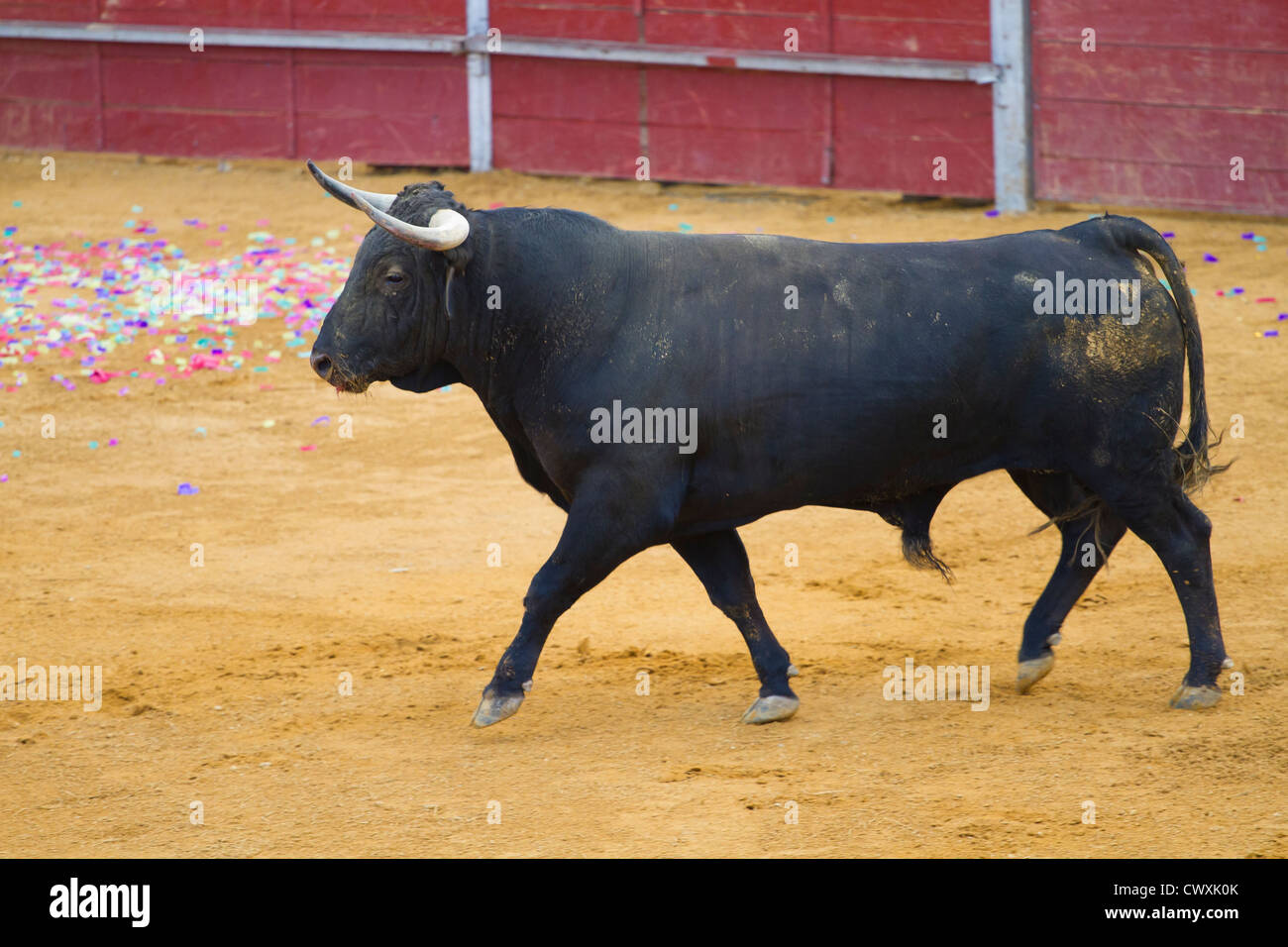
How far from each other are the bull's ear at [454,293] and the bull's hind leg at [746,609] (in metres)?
1.12

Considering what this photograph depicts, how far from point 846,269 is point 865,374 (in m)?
0.39

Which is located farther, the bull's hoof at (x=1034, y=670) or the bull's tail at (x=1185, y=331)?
the bull's hoof at (x=1034, y=670)

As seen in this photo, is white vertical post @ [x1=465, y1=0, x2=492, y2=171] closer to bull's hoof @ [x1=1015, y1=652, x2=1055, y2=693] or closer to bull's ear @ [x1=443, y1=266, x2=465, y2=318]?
bull's ear @ [x1=443, y1=266, x2=465, y2=318]

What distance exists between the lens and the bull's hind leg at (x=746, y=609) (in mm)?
5668

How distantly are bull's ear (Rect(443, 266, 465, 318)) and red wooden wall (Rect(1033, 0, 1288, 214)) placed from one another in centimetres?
814

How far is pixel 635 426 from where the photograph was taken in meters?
5.32

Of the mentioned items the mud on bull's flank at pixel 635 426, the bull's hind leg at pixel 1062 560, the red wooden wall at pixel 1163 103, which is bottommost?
the bull's hind leg at pixel 1062 560

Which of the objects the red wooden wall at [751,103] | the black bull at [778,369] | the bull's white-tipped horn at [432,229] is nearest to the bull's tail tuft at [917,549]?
the black bull at [778,369]

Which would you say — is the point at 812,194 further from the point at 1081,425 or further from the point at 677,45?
the point at 1081,425

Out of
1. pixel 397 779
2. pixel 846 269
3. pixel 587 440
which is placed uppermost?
pixel 846 269

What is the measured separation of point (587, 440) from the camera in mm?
5340

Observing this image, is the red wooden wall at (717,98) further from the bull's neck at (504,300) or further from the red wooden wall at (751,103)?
the bull's neck at (504,300)

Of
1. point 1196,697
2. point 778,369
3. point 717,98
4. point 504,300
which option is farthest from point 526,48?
point 1196,697

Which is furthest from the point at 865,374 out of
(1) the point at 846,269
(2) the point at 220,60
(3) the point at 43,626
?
(2) the point at 220,60
